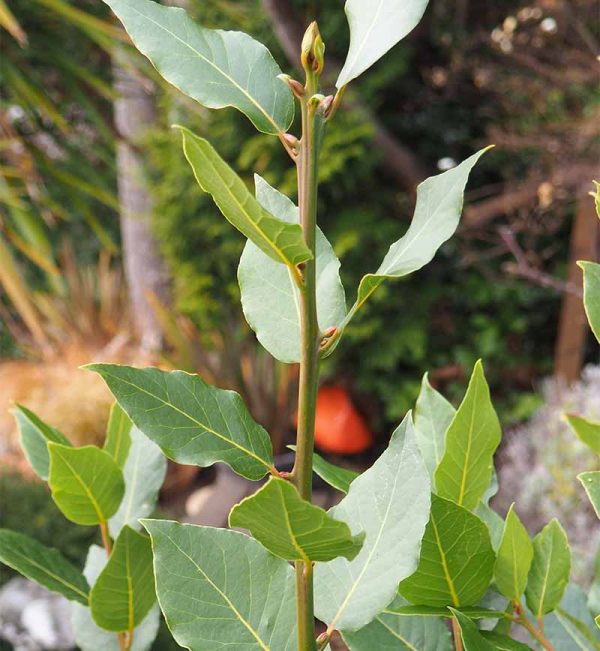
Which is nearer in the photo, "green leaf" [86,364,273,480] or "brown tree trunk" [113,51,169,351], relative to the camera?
"green leaf" [86,364,273,480]

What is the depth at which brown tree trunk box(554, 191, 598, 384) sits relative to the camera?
2678mm

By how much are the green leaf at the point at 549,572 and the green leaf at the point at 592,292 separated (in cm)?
9

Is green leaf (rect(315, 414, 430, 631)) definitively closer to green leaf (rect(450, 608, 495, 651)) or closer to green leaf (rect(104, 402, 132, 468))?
green leaf (rect(450, 608, 495, 651))

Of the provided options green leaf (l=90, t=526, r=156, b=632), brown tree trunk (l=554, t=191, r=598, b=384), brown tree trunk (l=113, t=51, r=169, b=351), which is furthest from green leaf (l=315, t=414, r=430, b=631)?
brown tree trunk (l=113, t=51, r=169, b=351)

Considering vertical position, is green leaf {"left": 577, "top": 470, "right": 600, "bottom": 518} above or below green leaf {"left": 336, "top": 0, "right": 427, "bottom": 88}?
below

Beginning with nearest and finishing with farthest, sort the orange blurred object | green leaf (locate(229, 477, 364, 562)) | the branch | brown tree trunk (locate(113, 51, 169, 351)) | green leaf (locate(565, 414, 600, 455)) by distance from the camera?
green leaf (locate(229, 477, 364, 562))
green leaf (locate(565, 414, 600, 455))
the branch
the orange blurred object
brown tree trunk (locate(113, 51, 169, 351))

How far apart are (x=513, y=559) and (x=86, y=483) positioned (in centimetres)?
19

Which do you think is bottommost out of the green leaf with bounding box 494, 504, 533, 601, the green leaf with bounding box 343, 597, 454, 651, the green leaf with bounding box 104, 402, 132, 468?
the green leaf with bounding box 343, 597, 454, 651

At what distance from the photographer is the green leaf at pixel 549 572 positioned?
336mm

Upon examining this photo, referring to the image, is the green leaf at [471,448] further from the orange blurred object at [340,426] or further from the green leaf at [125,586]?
the orange blurred object at [340,426]

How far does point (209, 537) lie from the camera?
28 cm

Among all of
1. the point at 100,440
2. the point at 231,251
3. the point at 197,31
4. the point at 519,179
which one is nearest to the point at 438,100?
the point at 519,179

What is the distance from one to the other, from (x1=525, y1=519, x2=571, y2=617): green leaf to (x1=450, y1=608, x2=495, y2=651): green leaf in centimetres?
6

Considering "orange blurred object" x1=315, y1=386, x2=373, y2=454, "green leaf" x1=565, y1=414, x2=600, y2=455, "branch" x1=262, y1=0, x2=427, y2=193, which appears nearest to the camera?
"green leaf" x1=565, y1=414, x2=600, y2=455
